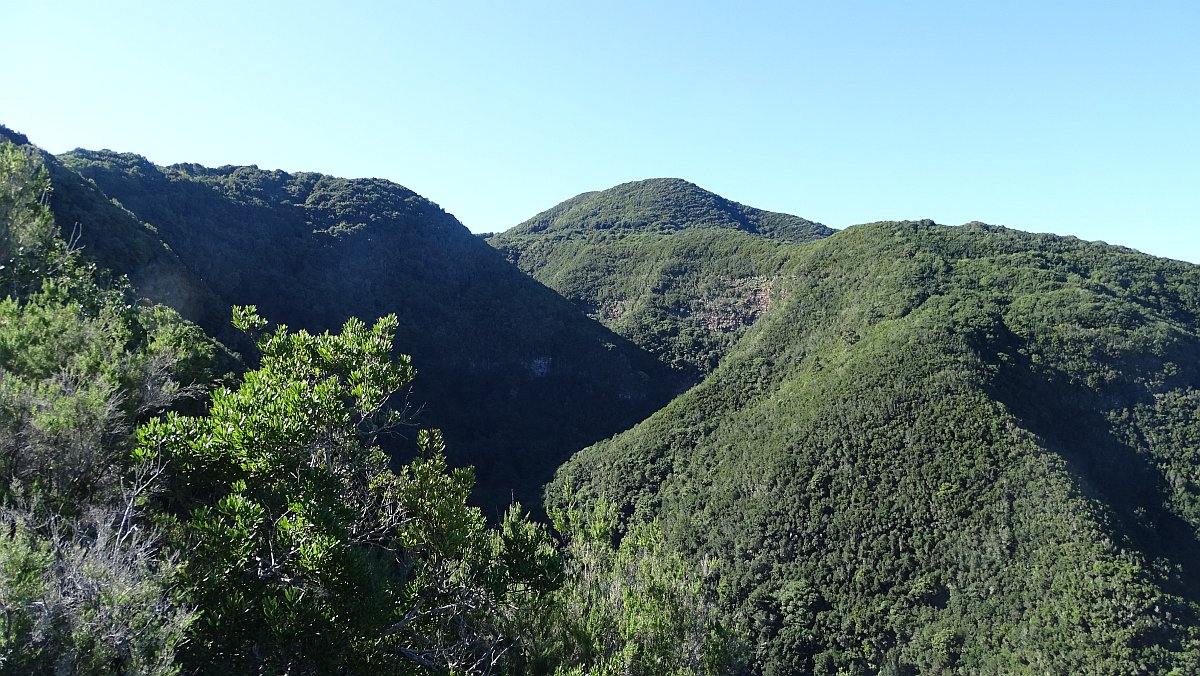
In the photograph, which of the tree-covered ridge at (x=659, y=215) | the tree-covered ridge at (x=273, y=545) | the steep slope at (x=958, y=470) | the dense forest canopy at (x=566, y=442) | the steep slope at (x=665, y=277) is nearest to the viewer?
the tree-covered ridge at (x=273, y=545)

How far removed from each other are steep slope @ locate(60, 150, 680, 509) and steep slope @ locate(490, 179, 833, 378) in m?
6.74

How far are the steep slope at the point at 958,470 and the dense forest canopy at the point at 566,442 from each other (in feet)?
0.94

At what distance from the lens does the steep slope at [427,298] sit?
6944 cm

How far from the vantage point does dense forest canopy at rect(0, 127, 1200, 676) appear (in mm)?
8195

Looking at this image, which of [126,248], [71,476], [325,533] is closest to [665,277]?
[126,248]

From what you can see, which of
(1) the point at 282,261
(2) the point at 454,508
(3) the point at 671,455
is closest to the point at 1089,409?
(3) the point at 671,455

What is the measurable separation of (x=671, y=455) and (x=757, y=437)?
1003cm

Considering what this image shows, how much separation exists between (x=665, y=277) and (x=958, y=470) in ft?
199

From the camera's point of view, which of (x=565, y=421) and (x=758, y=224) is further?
(x=758, y=224)

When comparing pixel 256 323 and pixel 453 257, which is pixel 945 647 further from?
pixel 453 257

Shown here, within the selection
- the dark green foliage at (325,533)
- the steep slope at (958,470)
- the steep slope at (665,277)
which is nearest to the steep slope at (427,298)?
the steep slope at (665,277)

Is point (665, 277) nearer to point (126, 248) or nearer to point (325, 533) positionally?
point (126, 248)

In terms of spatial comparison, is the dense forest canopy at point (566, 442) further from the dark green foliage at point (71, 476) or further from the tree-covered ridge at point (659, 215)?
the tree-covered ridge at point (659, 215)

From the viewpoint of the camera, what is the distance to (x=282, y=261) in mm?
75938
